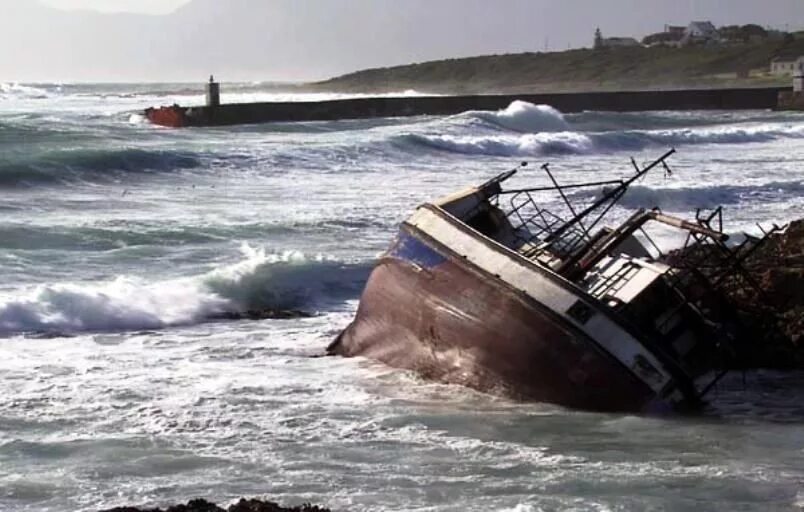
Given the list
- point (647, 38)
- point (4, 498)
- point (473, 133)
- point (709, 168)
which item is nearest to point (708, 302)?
point (4, 498)

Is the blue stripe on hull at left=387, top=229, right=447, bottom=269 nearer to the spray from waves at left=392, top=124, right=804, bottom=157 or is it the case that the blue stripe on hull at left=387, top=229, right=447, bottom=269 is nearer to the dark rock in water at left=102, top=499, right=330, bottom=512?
the dark rock in water at left=102, top=499, right=330, bottom=512

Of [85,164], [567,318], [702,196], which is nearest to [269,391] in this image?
[567,318]

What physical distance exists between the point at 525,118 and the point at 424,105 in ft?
26.7

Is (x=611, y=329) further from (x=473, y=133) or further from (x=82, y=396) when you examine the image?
(x=473, y=133)

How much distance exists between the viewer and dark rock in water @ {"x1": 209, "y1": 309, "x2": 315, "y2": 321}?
15539 millimetres

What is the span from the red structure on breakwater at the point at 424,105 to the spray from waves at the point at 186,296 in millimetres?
34136

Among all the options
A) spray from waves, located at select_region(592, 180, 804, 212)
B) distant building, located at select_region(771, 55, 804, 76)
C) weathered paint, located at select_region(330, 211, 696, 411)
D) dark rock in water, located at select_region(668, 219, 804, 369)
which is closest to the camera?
weathered paint, located at select_region(330, 211, 696, 411)

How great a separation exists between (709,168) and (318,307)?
21.1 m

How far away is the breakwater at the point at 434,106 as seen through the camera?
52188 millimetres

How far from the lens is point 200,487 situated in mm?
8594

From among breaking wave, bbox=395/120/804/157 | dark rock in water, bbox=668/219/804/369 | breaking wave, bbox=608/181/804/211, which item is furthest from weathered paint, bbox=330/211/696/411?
breaking wave, bbox=395/120/804/157

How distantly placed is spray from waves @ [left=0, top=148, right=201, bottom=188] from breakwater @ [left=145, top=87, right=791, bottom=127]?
698 inches

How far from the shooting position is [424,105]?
2512 inches

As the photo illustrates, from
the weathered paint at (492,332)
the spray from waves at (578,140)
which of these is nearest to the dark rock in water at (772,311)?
the weathered paint at (492,332)
